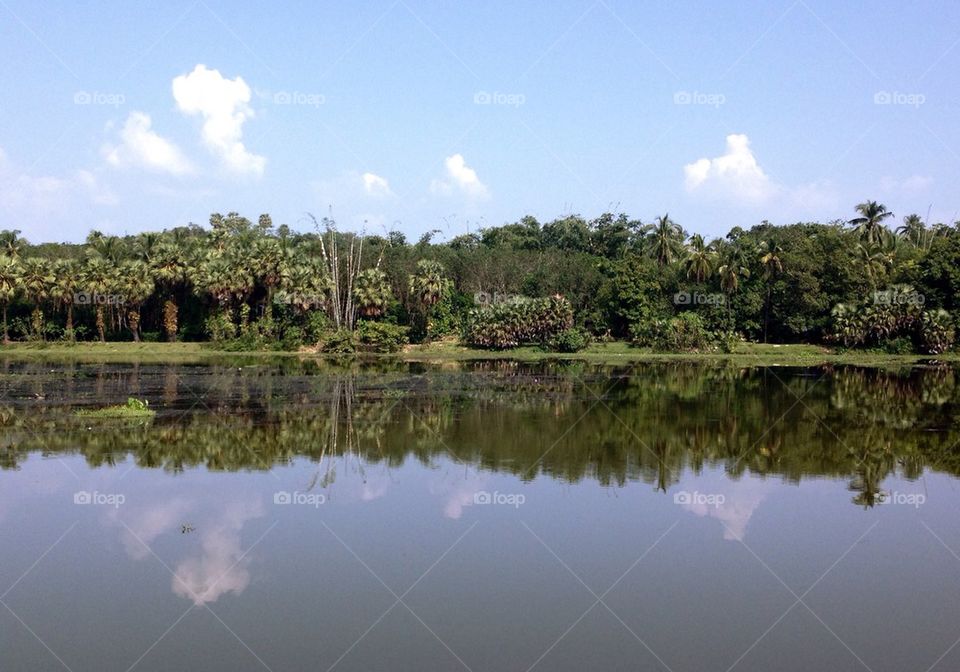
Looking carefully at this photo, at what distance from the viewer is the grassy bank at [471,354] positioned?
213ft

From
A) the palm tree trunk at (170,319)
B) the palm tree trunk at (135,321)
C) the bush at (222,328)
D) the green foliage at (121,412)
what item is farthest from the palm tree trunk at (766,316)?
the green foliage at (121,412)

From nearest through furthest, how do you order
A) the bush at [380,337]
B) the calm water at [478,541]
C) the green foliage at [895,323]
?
the calm water at [478,541] < the green foliage at [895,323] < the bush at [380,337]

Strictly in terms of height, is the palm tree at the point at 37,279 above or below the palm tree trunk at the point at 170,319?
above

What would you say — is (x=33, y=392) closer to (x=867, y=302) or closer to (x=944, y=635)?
(x=944, y=635)

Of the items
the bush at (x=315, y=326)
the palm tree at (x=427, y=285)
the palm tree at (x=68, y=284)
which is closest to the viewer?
the palm tree at (x=68, y=284)

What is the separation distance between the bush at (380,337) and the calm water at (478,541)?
3704cm

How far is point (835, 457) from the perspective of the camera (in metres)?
27.2

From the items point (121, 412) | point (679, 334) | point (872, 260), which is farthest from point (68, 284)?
point (872, 260)

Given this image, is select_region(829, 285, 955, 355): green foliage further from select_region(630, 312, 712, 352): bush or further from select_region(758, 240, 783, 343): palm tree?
select_region(630, 312, 712, 352): bush

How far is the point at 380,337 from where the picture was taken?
73250mm

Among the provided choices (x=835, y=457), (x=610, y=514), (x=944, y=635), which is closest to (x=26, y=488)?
(x=610, y=514)

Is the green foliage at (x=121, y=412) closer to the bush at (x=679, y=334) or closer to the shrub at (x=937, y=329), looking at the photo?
the bush at (x=679, y=334)

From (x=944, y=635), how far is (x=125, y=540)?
13.8 metres

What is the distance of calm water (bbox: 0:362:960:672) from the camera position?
43.2 ft
